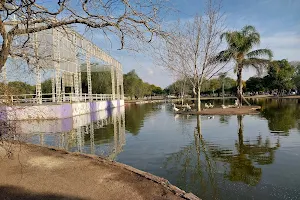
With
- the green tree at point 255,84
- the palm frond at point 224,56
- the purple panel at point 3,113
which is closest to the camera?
the purple panel at point 3,113

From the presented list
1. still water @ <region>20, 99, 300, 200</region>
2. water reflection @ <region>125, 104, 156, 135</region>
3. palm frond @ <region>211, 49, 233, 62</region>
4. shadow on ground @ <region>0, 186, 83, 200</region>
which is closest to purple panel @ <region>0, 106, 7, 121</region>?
shadow on ground @ <region>0, 186, 83, 200</region>

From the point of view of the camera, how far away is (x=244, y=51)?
30.9 meters

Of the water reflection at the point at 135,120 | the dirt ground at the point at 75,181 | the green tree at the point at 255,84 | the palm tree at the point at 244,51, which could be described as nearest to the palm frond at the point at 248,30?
the palm tree at the point at 244,51

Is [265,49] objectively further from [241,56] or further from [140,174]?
[140,174]

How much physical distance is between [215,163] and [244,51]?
26.3 metres

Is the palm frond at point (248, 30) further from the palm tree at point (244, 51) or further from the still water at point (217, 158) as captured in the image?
the still water at point (217, 158)

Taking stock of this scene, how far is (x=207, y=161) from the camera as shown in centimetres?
772

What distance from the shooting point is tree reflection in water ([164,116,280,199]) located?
19.3ft

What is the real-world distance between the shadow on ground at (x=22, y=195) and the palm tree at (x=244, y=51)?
26318mm

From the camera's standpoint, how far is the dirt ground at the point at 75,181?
4.61 meters

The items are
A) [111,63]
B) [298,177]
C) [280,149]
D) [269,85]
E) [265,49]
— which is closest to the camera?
[298,177]

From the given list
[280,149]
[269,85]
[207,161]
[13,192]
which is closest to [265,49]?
[280,149]

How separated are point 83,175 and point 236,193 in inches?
123

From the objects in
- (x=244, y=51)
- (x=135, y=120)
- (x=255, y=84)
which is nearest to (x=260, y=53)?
(x=244, y=51)
